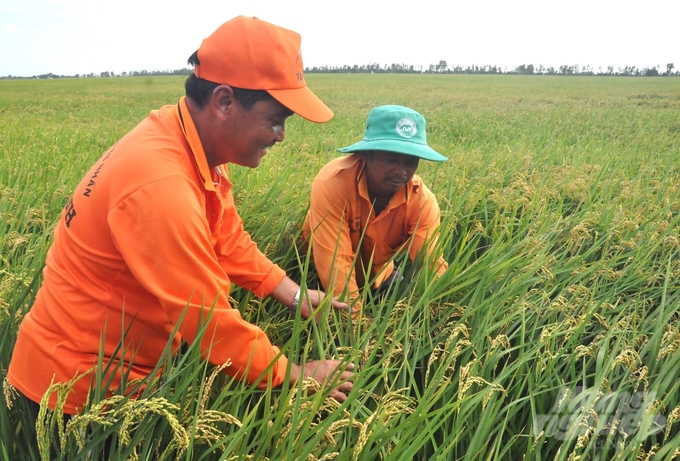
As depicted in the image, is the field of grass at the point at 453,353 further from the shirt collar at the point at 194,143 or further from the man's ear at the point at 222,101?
the man's ear at the point at 222,101

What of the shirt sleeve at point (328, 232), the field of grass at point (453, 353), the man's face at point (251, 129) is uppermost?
the man's face at point (251, 129)

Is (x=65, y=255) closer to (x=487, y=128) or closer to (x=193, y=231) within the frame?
(x=193, y=231)

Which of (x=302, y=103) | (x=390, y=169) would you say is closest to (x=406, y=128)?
(x=390, y=169)

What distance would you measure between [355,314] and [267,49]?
98 centimetres

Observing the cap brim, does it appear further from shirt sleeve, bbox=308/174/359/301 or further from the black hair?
shirt sleeve, bbox=308/174/359/301

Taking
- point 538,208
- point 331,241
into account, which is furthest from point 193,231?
point 538,208

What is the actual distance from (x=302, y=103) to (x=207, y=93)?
0.28m

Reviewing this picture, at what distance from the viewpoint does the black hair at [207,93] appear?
1.40 meters

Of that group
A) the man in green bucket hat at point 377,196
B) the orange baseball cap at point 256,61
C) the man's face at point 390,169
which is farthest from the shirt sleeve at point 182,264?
the man's face at point 390,169

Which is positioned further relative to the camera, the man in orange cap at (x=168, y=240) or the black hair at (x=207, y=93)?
the black hair at (x=207, y=93)

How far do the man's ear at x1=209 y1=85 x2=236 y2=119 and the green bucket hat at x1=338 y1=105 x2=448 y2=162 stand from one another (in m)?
0.94

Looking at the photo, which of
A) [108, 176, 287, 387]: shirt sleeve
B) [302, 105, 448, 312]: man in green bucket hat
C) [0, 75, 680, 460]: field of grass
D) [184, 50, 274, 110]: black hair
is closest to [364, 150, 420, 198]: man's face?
[302, 105, 448, 312]: man in green bucket hat

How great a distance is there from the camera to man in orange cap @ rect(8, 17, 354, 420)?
122 centimetres

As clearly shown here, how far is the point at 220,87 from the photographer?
138cm
